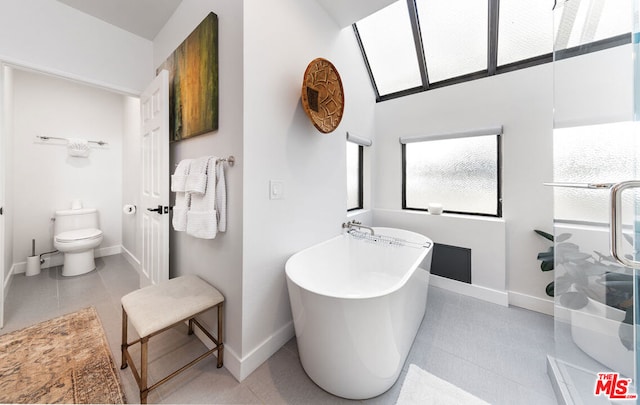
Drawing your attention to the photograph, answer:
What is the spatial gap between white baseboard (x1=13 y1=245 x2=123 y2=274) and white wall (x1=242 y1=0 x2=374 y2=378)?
324 centimetres

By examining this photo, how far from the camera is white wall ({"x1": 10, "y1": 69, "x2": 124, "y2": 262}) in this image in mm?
2551

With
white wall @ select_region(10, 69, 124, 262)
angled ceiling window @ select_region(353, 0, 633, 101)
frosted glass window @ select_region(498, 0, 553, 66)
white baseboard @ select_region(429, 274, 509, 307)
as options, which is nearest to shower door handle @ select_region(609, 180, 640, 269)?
angled ceiling window @ select_region(353, 0, 633, 101)

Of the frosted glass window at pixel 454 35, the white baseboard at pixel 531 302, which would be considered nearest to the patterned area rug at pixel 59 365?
the white baseboard at pixel 531 302

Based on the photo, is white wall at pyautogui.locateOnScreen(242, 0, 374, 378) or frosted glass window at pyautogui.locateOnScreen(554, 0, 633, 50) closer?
frosted glass window at pyautogui.locateOnScreen(554, 0, 633, 50)

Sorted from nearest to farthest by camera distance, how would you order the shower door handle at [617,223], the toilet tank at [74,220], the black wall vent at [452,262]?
the shower door handle at [617,223] < the black wall vent at [452,262] < the toilet tank at [74,220]

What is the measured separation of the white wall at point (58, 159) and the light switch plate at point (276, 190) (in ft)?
Result: 10.5

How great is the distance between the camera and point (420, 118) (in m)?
2.62

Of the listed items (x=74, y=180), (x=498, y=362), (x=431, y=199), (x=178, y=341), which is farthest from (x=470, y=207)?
(x=74, y=180)

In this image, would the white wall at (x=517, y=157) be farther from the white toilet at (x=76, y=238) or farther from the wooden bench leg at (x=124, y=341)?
the white toilet at (x=76, y=238)

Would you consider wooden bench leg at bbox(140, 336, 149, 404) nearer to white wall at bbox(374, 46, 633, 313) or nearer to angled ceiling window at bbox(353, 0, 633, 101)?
white wall at bbox(374, 46, 633, 313)

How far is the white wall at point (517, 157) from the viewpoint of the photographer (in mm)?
1981

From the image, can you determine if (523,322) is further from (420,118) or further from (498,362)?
(420,118)

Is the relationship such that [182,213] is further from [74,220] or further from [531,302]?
[531,302]

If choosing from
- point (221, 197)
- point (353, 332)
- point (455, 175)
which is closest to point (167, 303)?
point (221, 197)
